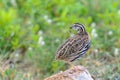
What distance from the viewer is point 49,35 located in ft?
33.7

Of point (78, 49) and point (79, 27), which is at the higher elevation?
point (79, 27)

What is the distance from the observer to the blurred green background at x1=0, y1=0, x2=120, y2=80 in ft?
29.4

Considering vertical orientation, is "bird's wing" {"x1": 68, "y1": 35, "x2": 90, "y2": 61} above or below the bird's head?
below

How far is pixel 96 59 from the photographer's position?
9.34 m

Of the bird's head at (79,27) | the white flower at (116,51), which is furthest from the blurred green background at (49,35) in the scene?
the bird's head at (79,27)

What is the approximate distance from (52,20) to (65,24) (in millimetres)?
662

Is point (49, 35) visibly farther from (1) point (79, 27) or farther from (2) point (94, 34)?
(1) point (79, 27)

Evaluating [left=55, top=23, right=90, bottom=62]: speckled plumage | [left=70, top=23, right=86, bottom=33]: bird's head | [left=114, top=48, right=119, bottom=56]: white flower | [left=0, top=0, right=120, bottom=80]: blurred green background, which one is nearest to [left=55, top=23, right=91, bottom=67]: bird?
[left=55, top=23, right=90, bottom=62]: speckled plumage

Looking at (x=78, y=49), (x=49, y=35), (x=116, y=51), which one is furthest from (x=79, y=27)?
(x=49, y=35)

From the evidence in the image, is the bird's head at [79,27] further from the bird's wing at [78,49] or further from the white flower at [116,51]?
the white flower at [116,51]

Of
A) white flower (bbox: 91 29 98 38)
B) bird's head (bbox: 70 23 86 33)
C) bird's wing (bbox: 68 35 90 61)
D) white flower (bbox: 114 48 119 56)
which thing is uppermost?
white flower (bbox: 91 29 98 38)

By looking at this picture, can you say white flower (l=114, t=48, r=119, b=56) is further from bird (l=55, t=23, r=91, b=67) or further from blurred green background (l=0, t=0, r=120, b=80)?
bird (l=55, t=23, r=91, b=67)

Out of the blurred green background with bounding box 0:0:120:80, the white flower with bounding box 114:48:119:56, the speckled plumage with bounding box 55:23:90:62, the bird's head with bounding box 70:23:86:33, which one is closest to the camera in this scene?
the speckled plumage with bounding box 55:23:90:62

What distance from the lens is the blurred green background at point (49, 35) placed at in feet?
29.4
